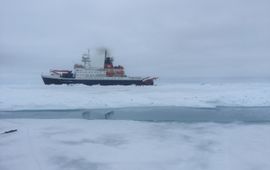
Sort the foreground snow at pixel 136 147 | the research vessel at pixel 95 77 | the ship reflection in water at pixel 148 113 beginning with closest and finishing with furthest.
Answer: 1. the foreground snow at pixel 136 147
2. the ship reflection in water at pixel 148 113
3. the research vessel at pixel 95 77

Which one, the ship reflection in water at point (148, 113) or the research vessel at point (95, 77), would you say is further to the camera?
the research vessel at point (95, 77)

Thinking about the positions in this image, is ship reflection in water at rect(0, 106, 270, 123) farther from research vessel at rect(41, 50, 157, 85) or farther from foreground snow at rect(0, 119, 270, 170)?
research vessel at rect(41, 50, 157, 85)

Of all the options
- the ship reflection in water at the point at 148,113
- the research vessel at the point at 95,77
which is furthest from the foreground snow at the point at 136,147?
the research vessel at the point at 95,77

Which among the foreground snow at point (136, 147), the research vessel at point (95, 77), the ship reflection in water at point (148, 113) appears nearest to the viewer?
the foreground snow at point (136, 147)

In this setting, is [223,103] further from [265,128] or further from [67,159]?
[67,159]

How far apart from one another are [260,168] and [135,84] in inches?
1344

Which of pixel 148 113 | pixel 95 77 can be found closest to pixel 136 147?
pixel 148 113

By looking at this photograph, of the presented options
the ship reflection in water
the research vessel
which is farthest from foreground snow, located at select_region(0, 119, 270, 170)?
the research vessel

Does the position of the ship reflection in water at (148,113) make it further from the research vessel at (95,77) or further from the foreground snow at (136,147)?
the research vessel at (95,77)

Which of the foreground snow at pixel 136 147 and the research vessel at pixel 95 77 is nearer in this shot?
the foreground snow at pixel 136 147

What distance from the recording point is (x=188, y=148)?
6203 mm

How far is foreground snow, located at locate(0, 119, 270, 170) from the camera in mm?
5047

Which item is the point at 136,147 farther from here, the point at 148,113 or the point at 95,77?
the point at 95,77

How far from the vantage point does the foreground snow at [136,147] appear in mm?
5047
